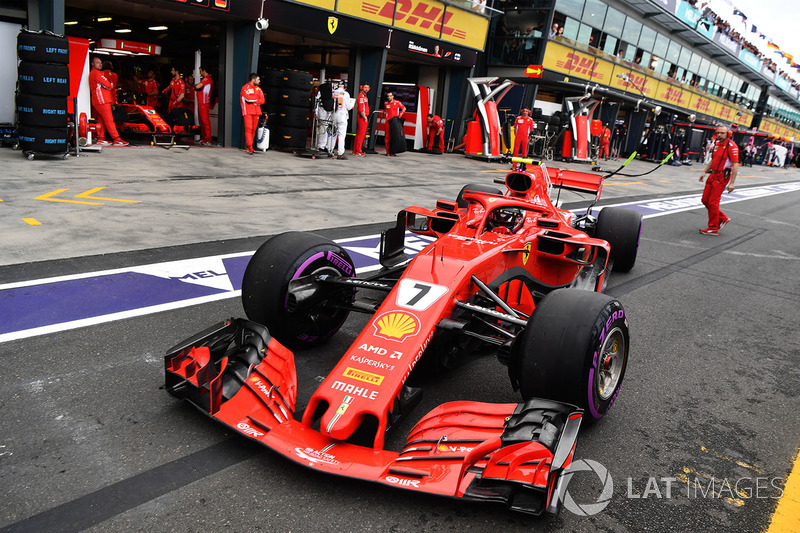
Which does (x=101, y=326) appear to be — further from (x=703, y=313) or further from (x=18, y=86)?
(x=18, y=86)

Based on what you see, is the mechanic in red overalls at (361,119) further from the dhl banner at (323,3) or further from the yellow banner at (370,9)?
the dhl banner at (323,3)

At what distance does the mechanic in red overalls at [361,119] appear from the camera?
1684 centimetres

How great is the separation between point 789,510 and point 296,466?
2.40 meters

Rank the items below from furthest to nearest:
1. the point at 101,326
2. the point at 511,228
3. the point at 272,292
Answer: the point at 511,228 → the point at 101,326 → the point at 272,292

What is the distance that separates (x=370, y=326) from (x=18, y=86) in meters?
10.1

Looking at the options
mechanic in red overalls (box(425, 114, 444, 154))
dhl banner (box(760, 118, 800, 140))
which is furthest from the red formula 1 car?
dhl banner (box(760, 118, 800, 140))

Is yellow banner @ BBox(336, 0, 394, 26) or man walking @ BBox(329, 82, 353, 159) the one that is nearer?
man walking @ BBox(329, 82, 353, 159)

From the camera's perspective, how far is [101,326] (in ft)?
13.5

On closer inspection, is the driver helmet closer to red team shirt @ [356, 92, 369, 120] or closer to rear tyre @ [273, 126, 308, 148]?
rear tyre @ [273, 126, 308, 148]

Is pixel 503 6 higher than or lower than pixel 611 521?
higher

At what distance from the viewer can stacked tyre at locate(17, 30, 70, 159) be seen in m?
9.59

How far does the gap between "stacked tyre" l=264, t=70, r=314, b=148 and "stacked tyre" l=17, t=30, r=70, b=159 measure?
20.3ft

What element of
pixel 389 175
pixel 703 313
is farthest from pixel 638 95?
pixel 703 313
